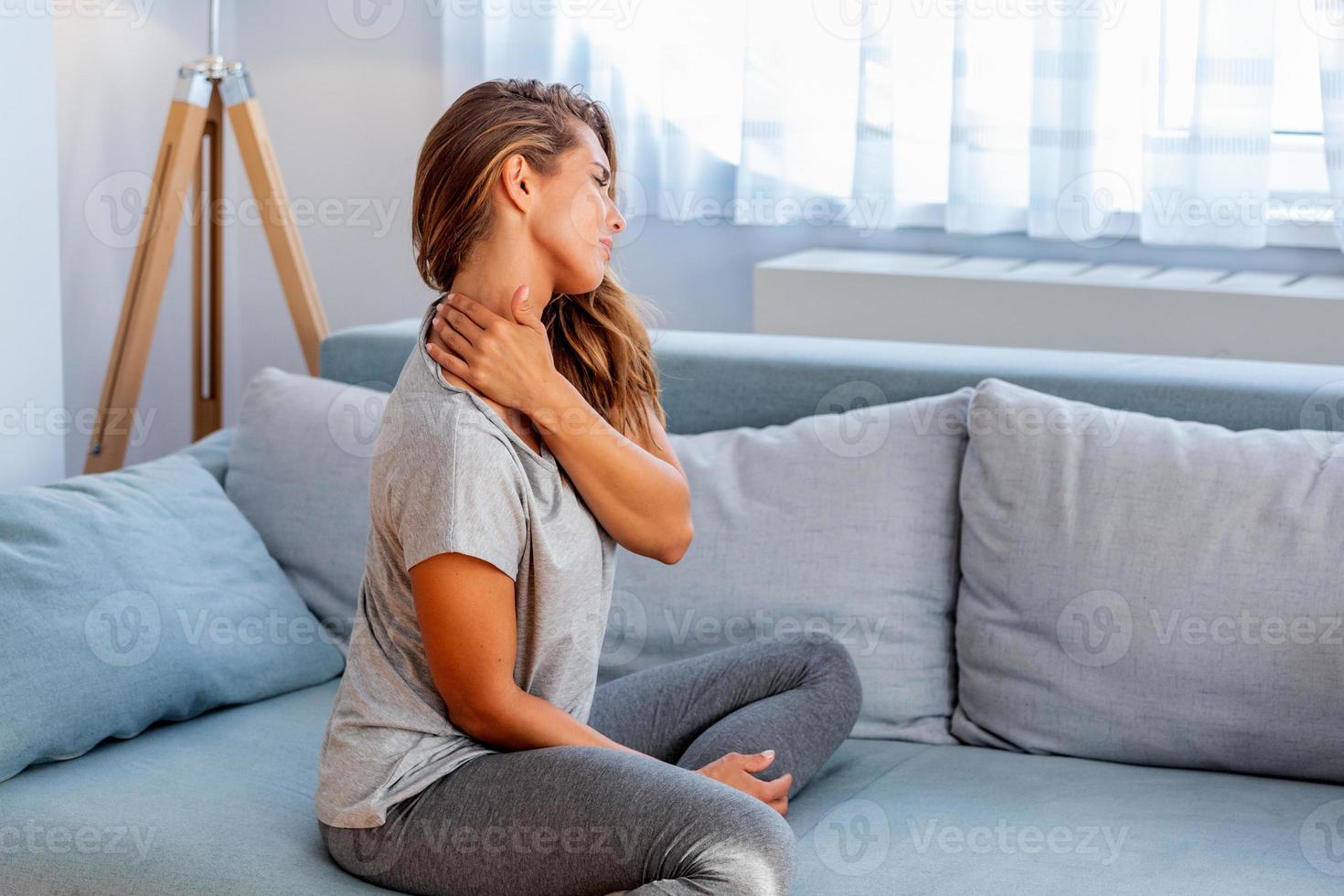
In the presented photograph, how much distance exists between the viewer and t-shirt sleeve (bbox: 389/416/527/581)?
1.17 m

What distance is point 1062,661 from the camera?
1.64m

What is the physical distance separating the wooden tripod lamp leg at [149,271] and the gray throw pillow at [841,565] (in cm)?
109

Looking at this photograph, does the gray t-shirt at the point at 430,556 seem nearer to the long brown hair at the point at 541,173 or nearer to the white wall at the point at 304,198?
the long brown hair at the point at 541,173

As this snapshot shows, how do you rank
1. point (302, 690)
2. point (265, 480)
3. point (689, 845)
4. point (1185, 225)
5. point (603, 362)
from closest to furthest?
1. point (689, 845)
2. point (603, 362)
3. point (302, 690)
4. point (265, 480)
5. point (1185, 225)

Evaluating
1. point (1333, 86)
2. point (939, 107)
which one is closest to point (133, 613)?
point (939, 107)

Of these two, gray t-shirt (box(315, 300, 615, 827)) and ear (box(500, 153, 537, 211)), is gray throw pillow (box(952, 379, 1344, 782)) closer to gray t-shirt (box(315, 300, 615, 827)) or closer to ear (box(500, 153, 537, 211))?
gray t-shirt (box(315, 300, 615, 827))

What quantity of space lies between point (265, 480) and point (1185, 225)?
1496 mm

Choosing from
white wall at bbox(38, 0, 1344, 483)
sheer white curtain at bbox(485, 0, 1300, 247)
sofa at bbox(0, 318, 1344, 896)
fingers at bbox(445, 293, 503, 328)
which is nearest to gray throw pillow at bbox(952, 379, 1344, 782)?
sofa at bbox(0, 318, 1344, 896)

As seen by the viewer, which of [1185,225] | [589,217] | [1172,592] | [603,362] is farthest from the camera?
[1185,225]

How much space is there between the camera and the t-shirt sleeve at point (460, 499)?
3.83 feet

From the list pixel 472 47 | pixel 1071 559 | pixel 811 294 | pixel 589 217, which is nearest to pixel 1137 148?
pixel 811 294

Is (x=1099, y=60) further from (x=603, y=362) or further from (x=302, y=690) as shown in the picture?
(x=302, y=690)

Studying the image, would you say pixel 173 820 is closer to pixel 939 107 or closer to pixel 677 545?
pixel 677 545

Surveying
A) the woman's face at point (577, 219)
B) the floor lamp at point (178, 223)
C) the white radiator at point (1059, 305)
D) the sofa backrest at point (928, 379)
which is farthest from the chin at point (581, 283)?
the floor lamp at point (178, 223)
